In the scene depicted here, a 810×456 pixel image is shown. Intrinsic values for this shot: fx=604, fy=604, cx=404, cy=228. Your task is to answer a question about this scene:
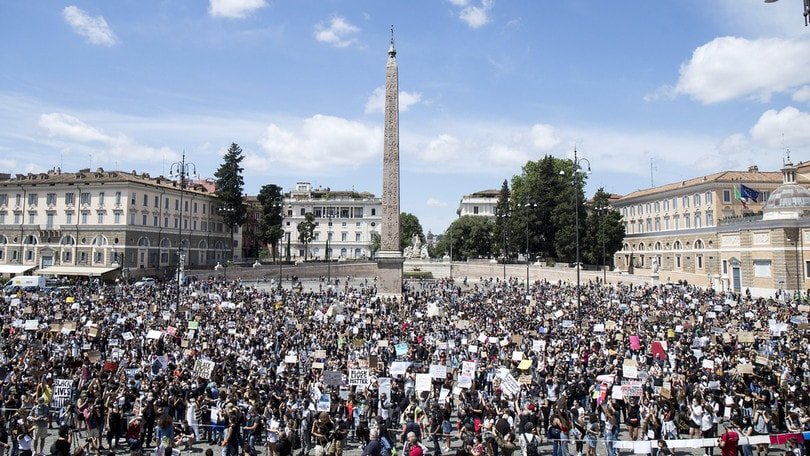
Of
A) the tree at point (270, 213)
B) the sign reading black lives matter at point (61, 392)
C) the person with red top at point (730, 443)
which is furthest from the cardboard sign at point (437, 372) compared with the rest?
the tree at point (270, 213)

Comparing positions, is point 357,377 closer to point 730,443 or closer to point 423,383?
point 423,383

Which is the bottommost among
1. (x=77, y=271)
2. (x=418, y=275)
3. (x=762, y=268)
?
(x=418, y=275)

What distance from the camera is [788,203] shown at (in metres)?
37.8

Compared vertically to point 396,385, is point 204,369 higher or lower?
higher

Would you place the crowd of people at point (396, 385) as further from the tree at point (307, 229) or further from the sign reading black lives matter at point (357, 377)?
the tree at point (307, 229)

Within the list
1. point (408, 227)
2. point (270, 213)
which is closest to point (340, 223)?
point (408, 227)

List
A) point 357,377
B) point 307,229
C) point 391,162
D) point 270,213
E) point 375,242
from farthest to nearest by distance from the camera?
point 375,242 → point 307,229 → point 270,213 → point 391,162 → point 357,377

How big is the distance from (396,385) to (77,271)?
45.0 meters

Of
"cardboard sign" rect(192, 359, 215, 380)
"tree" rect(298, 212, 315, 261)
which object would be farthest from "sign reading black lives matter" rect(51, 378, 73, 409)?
"tree" rect(298, 212, 315, 261)

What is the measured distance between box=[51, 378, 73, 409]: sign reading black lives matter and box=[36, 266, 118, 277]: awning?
40.0m

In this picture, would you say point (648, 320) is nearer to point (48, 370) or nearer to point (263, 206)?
point (48, 370)

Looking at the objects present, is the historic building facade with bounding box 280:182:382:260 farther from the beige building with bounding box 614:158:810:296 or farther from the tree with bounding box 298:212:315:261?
the beige building with bounding box 614:158:810:296

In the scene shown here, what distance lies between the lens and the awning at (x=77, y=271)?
48875 millimetres

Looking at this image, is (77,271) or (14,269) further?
(14,269)
